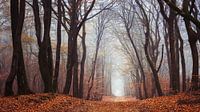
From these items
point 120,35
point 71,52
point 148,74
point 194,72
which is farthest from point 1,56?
point 194,72

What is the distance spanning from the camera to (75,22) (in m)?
23.3

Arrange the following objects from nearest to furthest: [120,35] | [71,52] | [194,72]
Answer: [194,72], [71,52], [120,35]

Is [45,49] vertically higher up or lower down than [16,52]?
higher up

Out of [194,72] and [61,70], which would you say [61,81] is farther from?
[194,72]

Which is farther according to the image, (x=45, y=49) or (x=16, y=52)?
(x=45, y=49)

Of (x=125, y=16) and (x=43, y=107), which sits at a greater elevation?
(x=125, y=16)

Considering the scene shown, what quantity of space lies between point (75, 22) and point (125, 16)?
12241 millimetres

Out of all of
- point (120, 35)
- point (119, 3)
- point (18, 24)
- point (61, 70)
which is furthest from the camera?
point (61, 70)

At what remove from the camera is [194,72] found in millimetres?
17797

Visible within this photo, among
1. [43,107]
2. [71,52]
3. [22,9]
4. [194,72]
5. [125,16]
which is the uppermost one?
[125,16]

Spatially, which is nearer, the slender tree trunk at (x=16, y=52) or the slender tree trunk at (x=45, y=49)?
the slender tree trunk at (x=16, y=52)

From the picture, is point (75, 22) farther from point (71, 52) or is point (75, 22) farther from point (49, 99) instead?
point (49, 99)

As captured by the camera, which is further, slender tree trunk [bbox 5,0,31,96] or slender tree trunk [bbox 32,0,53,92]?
slender tree trunk [bbox 32,0,53,92]

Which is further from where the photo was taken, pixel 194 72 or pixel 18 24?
pixel 194 72
